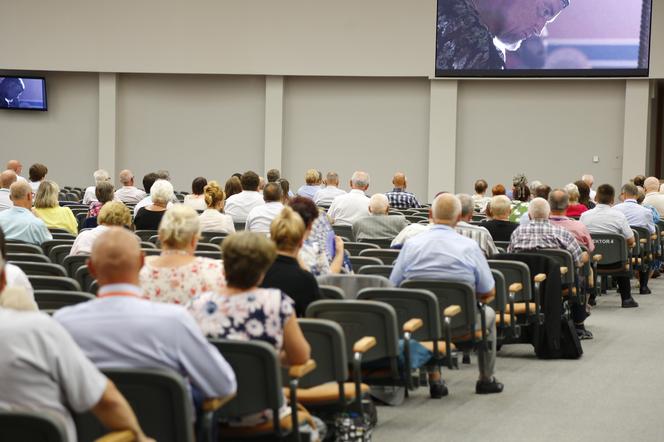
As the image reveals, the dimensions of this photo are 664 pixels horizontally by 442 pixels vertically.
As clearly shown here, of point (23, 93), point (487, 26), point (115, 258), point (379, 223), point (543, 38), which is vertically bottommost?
point (379, 223)

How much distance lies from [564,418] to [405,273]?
1371mm

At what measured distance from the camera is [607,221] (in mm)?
11758

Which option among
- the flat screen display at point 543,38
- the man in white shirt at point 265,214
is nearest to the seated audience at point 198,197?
the man in white shirt at point 265,214

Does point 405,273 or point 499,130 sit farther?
point 499,130

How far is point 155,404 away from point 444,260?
3.59m

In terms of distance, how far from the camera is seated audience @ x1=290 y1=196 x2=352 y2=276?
6.68 meters

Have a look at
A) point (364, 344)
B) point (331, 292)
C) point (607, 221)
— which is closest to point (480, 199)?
point (607, 221)

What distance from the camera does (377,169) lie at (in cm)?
2281

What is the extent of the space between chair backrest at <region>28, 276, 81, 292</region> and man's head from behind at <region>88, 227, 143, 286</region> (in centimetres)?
242

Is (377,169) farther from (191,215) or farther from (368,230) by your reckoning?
(191,215)

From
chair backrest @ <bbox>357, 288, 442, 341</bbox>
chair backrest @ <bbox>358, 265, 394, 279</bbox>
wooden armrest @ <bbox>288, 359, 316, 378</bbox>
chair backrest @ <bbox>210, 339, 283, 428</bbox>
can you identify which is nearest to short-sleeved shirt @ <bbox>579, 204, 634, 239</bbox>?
chair backrest @ <bbox>358, 265, 394, 279</bbox>

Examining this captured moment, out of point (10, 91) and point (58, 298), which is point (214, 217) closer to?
point (58, 298)

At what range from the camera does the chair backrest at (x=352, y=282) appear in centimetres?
654

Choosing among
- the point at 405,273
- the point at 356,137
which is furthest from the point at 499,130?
the point at 405,273
